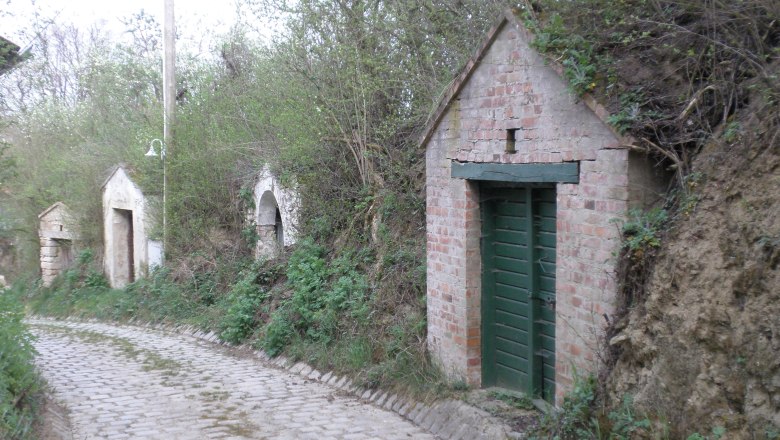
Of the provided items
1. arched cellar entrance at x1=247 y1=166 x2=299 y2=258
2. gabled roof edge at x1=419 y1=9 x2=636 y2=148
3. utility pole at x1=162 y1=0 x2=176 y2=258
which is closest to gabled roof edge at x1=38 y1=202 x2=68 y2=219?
utility pole at x1=162 y1=0 x2=176 y2=258

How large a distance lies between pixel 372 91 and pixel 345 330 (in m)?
3.84

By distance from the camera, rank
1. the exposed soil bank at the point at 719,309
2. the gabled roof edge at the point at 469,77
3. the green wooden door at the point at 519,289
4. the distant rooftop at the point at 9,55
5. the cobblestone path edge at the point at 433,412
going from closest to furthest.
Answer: the exposed soil bank at the point at 719,309, the gabled roof edge at the point at 469,77, the cobblestone path edge at the point at 433,412, the green wooden door at the point at 519,289, the distant rooftop at the point at 9,55

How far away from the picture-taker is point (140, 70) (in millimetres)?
26094

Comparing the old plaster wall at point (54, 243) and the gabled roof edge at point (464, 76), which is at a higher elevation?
the gabled roof edge at point (464, 76)

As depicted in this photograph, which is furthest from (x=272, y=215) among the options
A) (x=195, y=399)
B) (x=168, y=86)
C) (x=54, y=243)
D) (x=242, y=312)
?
(x=54, y=243)

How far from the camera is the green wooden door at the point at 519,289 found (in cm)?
686

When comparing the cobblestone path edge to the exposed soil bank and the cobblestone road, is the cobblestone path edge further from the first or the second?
the exposed soil bank

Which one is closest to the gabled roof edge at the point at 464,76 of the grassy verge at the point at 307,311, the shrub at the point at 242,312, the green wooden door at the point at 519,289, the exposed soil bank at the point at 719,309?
the green wooden door at the point at 519,289

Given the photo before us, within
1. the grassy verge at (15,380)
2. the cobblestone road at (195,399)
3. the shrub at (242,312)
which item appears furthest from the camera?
the shrub at (242,312)

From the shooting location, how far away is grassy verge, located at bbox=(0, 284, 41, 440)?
254 inches

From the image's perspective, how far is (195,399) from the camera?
9000mm

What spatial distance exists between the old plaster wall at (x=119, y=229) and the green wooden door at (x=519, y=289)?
530 inches

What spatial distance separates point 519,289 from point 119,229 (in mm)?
15416

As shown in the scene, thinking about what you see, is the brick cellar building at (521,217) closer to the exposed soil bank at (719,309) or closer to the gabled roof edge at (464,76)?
the gabled roof edge at (464,76)
